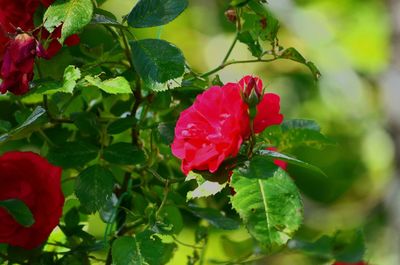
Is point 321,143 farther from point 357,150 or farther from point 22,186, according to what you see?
point 357,150

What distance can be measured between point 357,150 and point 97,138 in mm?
2456

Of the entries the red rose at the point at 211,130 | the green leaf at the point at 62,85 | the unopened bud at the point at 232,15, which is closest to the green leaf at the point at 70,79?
the green leaf at the point at 62,85

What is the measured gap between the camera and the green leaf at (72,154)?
889mm

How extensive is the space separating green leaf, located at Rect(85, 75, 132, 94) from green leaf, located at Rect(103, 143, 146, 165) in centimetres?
14

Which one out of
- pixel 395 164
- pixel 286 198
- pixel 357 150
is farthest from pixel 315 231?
pixel 286 198

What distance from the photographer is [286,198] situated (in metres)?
0.73

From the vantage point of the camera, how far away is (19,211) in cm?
86

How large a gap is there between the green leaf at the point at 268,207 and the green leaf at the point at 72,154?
22 cm

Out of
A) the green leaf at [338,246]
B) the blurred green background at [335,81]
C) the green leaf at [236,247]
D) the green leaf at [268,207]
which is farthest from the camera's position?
the blurred green background at [335,81]

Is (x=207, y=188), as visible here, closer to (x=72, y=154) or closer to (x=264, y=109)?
(x=264, y=109)

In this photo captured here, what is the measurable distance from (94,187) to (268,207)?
Result: 21 cm

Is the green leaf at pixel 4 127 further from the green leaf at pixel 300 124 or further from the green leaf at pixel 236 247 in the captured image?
the green leaf at pixel 236 247

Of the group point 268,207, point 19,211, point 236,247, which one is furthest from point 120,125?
point 236,247

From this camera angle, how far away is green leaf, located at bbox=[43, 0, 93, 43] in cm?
75
